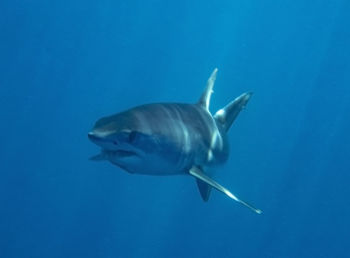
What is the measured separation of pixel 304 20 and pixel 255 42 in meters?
3.39

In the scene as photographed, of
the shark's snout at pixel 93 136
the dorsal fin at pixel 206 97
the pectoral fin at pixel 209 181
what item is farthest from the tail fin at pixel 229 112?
the shark's snout at pixel 93 136

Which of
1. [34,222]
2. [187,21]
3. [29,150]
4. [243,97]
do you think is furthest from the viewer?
[187,21]

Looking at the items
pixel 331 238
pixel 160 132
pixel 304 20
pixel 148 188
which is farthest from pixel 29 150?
pixel 304 20

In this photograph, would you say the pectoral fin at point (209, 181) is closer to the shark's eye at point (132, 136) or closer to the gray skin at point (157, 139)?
the gray skin at point (157, 139)

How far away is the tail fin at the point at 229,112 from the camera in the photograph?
6.24m

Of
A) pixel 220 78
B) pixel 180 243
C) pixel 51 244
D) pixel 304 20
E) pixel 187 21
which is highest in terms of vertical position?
pixel 304 20

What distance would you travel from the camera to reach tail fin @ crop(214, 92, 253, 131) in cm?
624

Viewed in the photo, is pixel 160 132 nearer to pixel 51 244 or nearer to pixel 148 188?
pixel 51 244

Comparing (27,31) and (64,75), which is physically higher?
(27,31)

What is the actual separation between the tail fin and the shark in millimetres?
415

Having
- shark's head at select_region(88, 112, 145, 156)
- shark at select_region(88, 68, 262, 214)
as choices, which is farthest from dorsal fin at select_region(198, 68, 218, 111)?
shark's head at select_region(88, 112, 145, 156)

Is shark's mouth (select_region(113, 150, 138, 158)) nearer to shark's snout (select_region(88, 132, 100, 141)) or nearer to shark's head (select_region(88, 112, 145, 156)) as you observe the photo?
shark's head (select_region(88, 112, 145, 156))

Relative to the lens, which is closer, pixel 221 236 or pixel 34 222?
pixel 34 222

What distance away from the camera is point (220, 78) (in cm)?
2572
